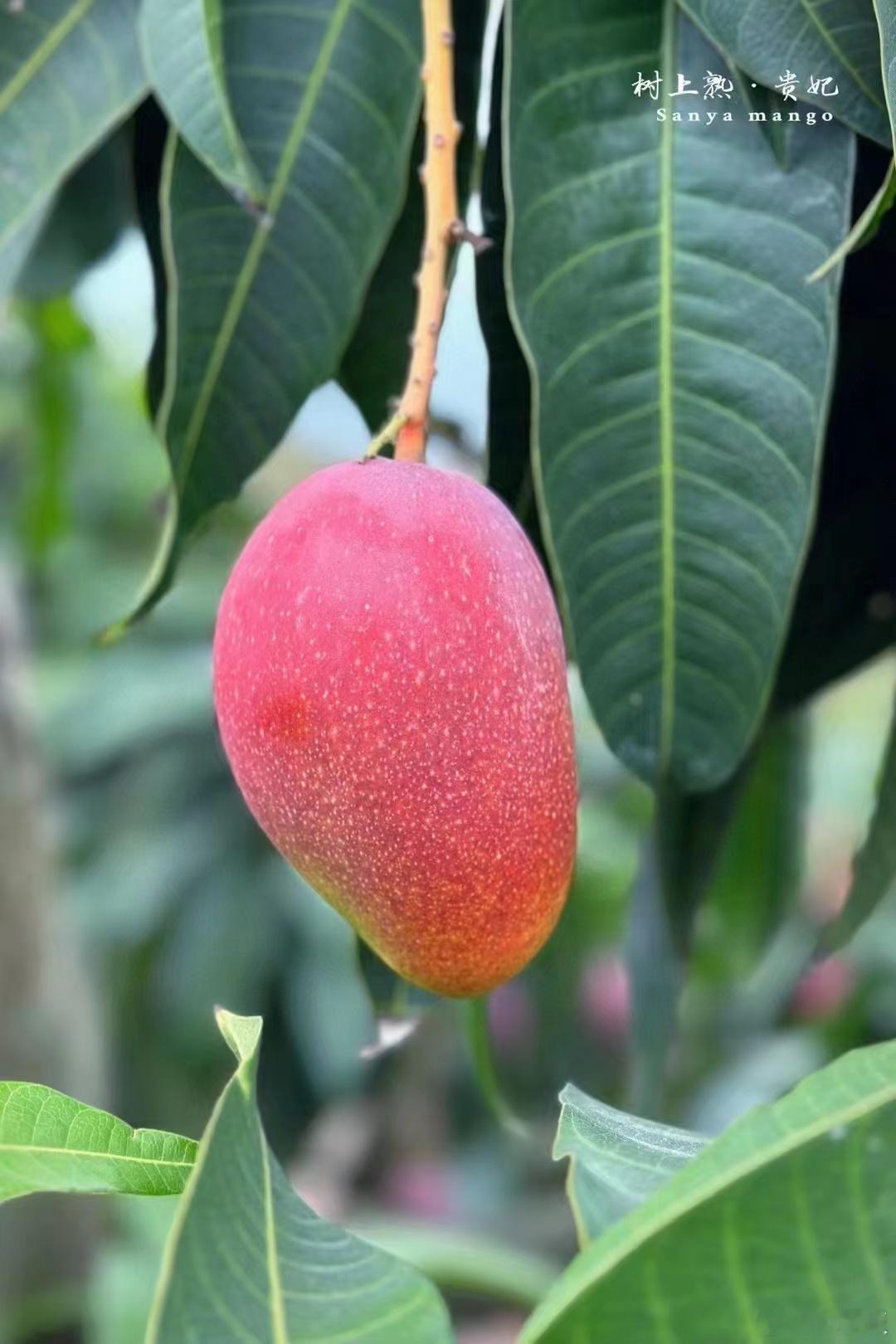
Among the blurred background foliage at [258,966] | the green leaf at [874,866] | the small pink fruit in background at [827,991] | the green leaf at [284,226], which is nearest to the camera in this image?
the green leaf at [284,226]

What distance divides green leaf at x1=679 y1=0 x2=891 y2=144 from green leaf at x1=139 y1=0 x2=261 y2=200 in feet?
0.51

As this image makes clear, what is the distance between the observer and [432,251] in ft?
1.69

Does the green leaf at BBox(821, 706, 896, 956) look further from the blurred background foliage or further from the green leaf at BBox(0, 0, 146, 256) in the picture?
the blurred background foliage

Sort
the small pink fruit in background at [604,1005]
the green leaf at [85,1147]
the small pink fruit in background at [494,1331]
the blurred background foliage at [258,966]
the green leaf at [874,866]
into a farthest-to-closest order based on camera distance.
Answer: the small pink fruit in background at [604,1005] → the small pink fruit in background at [494,1331] → the blurred background foliage at [258,966] → the green leaf at [874,866] → the green leaf at [85,1147]

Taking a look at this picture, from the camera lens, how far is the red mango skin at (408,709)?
1.51ft

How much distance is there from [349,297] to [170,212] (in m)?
0.08

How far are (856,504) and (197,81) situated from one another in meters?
0.36

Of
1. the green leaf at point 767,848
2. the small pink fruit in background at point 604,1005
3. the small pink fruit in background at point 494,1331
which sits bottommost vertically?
the small pink fruit in background at point 494,1331

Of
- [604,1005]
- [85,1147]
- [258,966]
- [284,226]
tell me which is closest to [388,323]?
[284,226]

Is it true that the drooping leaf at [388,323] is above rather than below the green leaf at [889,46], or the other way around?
below

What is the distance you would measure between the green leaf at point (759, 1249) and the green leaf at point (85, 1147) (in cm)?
15

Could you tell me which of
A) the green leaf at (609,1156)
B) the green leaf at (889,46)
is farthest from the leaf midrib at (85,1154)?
the green leaf at (889,46)

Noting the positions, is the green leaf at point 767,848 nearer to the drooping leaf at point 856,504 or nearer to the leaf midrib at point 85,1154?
the drooping leaf at point 856,504

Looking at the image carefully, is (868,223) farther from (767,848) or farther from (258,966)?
(258,966)
